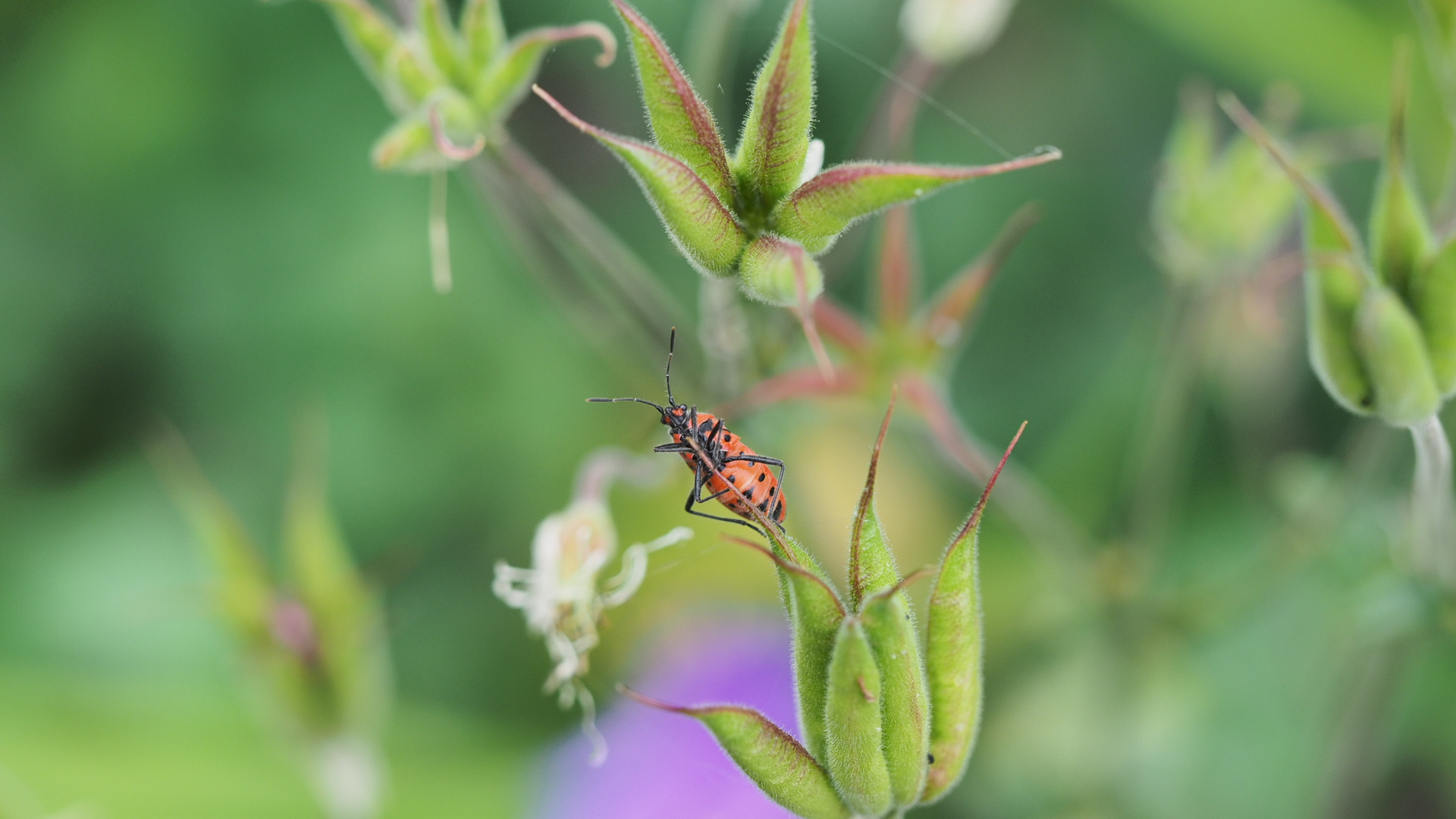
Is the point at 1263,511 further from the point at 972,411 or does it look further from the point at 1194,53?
the point at 1194,53

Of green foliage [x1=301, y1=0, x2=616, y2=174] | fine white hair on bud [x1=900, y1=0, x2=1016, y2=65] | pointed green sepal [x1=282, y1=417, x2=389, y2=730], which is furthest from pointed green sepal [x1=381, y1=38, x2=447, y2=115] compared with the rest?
fine white hair on bud [x1=900, y1=0, x2=1016, y2=65]

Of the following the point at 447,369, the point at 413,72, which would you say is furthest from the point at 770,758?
the point at 447,369

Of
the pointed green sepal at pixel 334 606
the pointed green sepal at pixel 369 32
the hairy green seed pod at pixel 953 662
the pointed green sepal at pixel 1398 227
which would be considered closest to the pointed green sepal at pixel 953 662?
the hairy green seed pod at pixel 953 662

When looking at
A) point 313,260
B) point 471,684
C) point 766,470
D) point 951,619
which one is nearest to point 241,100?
point 313,260

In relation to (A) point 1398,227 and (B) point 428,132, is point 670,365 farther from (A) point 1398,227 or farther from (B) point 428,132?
(A) point 1398,227

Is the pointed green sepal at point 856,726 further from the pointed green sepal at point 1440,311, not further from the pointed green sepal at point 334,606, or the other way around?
the pointed green sepal at point 334,606
